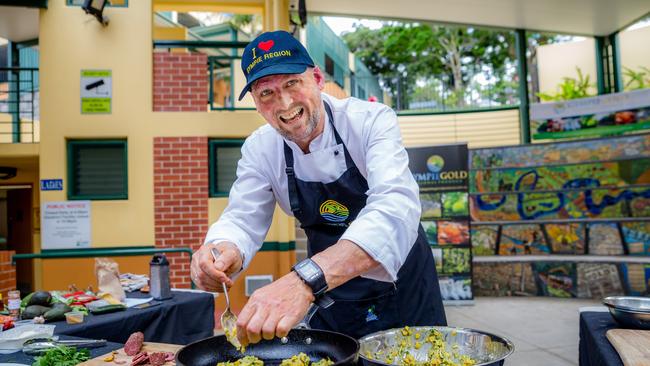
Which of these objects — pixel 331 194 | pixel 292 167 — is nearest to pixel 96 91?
pixel 292 167

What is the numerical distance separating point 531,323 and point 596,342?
14.8ft

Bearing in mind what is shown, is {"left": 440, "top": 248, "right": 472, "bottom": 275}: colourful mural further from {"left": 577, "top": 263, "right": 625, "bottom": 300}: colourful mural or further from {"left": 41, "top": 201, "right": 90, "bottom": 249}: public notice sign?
{"left": 41, "top": 201, "right": 90, "bottom": 249}: public notice sign

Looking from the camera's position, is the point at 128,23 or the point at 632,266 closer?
the point at 128,23

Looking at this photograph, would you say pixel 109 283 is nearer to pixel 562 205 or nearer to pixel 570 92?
pixel 562 205

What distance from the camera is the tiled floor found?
181 inches

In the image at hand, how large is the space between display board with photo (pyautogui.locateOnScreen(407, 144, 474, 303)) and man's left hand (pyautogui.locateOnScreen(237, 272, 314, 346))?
577cm

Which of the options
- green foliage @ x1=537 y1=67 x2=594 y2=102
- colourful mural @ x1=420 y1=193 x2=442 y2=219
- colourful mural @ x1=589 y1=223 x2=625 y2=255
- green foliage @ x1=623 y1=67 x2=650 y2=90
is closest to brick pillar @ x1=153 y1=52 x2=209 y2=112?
colourful mural @ x1=420 y1=193 x2=442 y2=219

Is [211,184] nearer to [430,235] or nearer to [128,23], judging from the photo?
[128,23]

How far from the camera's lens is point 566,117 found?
8609 mm

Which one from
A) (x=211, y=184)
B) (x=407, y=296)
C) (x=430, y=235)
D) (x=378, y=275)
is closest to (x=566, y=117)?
(x=430, y=235)

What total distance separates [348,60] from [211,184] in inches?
451

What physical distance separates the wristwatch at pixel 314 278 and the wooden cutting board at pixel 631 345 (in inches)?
34.0

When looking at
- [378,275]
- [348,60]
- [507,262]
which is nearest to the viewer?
[378,275]

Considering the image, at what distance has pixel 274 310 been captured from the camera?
1.06 metres
